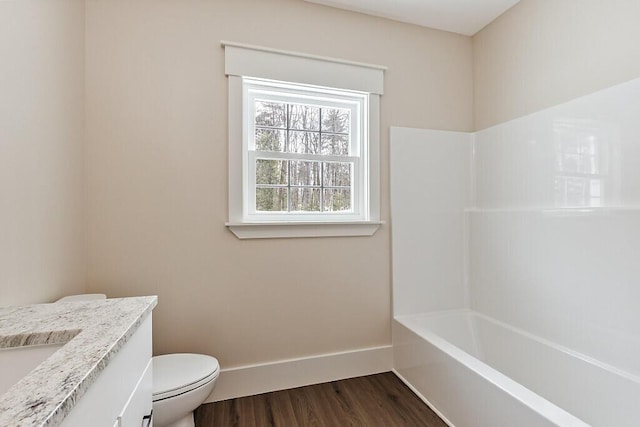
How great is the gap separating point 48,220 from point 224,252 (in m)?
0.86

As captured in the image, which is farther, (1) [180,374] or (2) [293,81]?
(2) [293,81]

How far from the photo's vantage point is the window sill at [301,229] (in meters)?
2.01

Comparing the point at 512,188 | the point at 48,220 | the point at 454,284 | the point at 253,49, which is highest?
the point at 253,49

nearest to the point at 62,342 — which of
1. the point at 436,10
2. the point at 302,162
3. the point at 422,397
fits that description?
the point at 302,162

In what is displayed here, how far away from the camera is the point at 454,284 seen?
2.53 meters

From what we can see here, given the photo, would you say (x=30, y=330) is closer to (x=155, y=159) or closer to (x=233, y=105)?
(x=155, y=159)

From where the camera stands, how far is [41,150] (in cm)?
136

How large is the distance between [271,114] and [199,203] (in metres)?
0.77

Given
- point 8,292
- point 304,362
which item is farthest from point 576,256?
point 8,292

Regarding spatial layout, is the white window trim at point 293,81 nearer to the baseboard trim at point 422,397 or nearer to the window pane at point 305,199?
the window pane at point 305,199

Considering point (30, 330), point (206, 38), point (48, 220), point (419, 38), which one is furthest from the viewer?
point (419, 38)

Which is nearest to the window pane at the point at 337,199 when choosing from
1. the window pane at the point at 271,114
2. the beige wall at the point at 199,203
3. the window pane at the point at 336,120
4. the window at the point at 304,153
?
the window at the point at 304,153

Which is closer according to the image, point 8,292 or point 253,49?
point 8,292

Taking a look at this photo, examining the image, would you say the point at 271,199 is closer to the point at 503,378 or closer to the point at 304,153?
the point at 304,153
